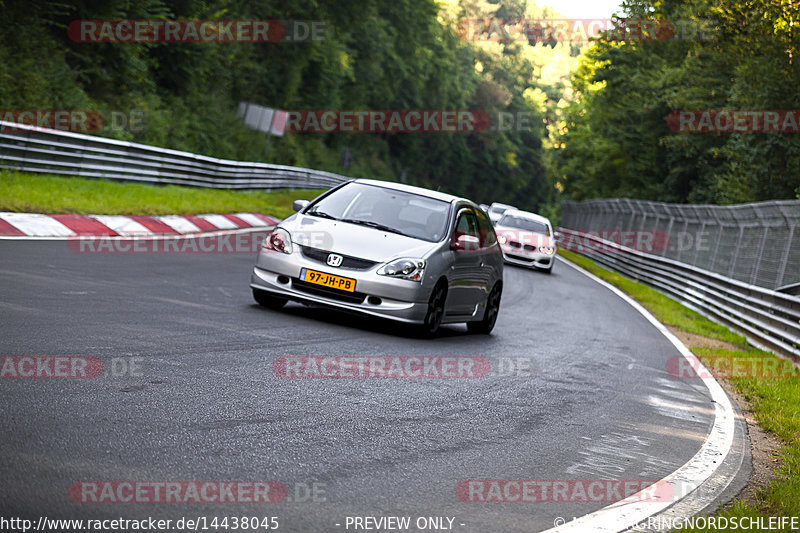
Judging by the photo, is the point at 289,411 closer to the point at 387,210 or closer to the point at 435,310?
the point at 435,310

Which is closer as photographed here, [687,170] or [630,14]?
[687,170]

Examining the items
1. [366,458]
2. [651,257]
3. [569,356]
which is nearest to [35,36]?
[651,257]

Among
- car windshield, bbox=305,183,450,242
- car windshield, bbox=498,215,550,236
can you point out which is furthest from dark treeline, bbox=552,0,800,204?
car windshield, bbox=305,183,450,242

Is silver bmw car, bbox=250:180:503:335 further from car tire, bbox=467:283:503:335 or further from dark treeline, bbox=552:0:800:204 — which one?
dark treeline, bbox=552:0:800:204

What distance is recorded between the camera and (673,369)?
38.6 feet

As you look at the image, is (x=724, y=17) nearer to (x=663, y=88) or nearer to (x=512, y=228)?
(x=512, y=228)

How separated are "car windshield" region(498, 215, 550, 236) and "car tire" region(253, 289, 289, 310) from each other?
755 inches

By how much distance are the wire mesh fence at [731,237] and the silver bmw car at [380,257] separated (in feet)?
22.2

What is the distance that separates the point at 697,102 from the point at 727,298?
73.9 ft

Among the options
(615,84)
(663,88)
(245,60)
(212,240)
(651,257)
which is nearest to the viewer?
(212,240)

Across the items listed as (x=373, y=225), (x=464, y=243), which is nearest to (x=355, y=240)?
(x=373, y=225)

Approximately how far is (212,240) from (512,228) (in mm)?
12691

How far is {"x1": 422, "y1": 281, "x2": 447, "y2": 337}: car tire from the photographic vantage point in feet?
34.7

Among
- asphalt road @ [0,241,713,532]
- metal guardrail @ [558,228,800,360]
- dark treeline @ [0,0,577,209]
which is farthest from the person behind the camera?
dark treeline @ [0,0,577,209]
